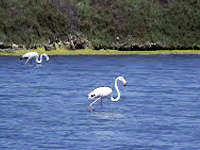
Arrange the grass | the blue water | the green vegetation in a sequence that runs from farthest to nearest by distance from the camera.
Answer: the green vegetation → the grass → the blue water

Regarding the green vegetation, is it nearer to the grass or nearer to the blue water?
the grass

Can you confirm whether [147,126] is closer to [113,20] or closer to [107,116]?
[107,116]

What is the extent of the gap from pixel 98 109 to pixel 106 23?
4415 centimetres

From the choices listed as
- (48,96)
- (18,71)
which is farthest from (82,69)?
(48,96)

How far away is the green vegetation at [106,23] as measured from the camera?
75.1 meters

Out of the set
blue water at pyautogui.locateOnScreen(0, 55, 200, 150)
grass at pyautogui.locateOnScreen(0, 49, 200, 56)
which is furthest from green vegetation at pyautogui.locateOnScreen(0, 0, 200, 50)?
blue water at pyautogui.locateOnScreen(0, 55, 200, 150)

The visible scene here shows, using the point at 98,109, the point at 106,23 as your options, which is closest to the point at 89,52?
the point at 106,23

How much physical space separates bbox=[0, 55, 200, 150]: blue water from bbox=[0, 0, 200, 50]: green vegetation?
18261 mm

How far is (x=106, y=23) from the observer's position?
255ft

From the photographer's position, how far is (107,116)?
31750mm

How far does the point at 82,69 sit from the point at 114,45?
1960 cm

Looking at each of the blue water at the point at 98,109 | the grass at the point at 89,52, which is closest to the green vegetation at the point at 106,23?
the grass at the point at 89,52

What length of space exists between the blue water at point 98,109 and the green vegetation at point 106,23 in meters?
18.3

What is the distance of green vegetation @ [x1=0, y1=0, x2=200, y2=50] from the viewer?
2955 inches
